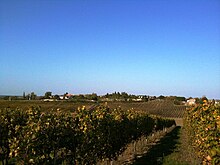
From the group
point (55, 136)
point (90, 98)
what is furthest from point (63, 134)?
point (90, 98)

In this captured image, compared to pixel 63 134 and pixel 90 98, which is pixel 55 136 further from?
pixel 90 98

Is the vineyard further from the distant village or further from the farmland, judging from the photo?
the distant village

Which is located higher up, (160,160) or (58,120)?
(58,120)

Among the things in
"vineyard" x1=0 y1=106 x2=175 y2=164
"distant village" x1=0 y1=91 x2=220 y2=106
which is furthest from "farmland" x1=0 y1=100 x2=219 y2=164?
"distant village" x1=0 y1=91 x2=220 y2=106

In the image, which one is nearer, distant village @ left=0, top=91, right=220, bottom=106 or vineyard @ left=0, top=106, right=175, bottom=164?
vineyard @ left=0, top=106, right=175, bottom=164

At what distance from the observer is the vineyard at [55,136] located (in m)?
6.99

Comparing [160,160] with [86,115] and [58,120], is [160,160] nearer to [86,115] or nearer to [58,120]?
[86,115]

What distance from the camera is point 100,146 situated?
9.40 m

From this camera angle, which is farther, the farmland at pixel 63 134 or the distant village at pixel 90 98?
the distant village at pixel 90 98

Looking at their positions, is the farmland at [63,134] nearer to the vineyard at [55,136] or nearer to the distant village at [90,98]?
the vineyard at [55,136]

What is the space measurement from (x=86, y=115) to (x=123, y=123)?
4.21 m

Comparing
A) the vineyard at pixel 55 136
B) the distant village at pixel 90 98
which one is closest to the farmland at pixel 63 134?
the vineyard at pixel 55 136

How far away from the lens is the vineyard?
22.9 ft

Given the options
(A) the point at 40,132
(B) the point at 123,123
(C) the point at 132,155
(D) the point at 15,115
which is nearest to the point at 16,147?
(A) the point at 40,132
